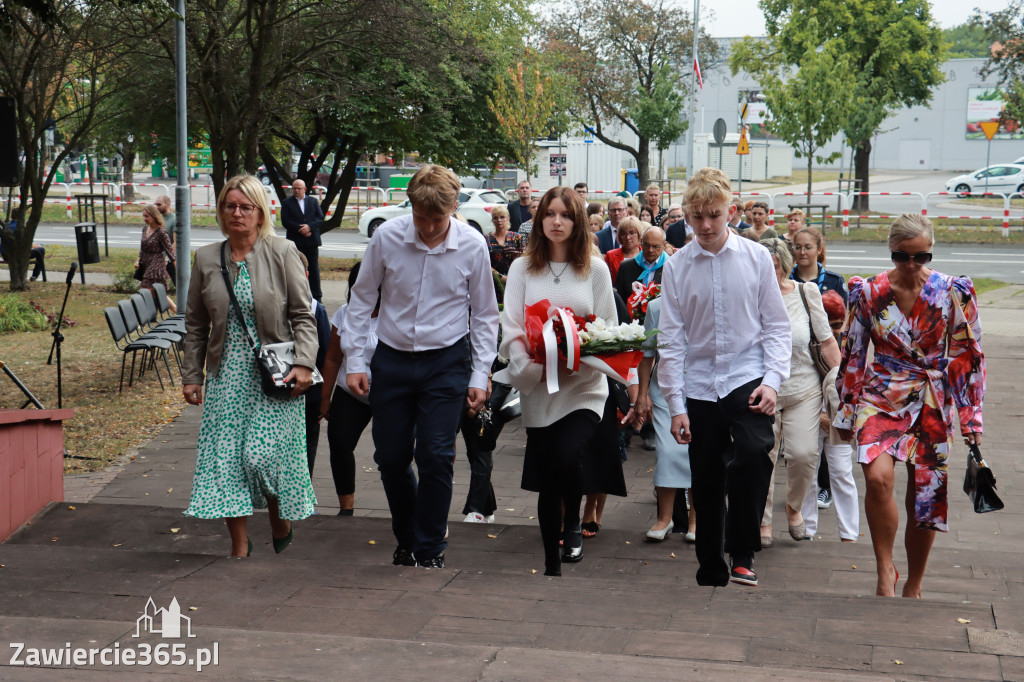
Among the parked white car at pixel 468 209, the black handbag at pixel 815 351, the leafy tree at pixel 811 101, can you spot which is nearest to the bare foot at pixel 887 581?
the black handbag at pixel 815 351

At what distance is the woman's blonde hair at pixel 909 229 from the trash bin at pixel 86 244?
17291mm

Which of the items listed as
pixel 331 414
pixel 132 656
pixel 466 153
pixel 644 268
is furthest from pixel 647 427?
pixel 466 153

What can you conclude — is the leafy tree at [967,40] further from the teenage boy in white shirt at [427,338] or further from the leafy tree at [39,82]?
the teenage boy in white shirt at [427,338]

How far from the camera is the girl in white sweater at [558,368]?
4.80m

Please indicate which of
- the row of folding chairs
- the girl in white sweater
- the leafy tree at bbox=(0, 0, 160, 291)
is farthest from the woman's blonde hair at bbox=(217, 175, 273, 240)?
the leafy tree at bbox=(0, 0, 160, 291)

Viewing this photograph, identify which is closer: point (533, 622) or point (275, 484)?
point (533, 622)

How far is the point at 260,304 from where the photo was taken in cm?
478

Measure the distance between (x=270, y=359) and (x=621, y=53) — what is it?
39206 millimetres

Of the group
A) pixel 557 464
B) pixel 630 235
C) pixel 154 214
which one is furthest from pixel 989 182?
pixel 557 464

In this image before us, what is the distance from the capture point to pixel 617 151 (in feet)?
168

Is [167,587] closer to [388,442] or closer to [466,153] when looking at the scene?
[388,442]

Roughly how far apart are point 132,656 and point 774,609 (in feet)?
7.43

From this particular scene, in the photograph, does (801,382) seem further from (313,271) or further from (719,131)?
(719,131)

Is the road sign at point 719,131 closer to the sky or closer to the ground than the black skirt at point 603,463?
closer to the sky
